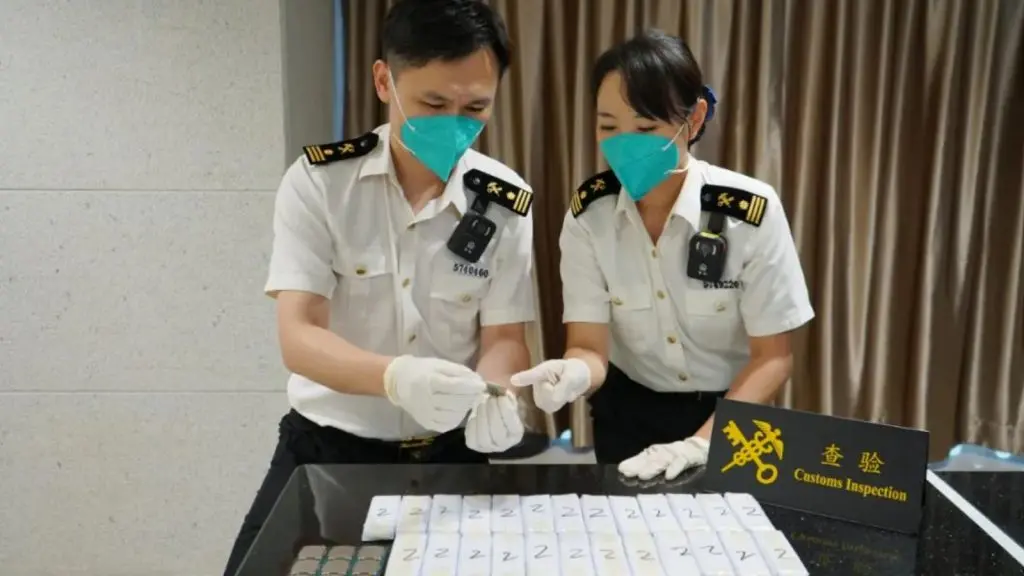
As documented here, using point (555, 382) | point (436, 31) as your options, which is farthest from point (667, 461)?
point (436, 31)

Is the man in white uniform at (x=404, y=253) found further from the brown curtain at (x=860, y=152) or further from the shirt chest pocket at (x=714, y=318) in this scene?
the brown curtain at (x=860, y=152)

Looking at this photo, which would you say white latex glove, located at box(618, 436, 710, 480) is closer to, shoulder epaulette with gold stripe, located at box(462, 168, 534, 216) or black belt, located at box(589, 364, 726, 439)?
black belt, located at box(589, 364, 726, 439)

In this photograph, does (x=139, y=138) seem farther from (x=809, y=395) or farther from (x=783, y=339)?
(x=809, y=395)

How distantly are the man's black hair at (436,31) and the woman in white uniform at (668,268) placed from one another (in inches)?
9.9

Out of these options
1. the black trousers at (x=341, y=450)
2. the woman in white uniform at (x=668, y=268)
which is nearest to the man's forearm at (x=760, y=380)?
the woman in white uniform at (x=668, y=268)

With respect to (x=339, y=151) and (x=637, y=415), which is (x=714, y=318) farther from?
(x=339, y=151)

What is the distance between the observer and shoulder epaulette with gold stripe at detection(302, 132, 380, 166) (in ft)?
4.54

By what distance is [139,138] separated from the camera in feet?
6.09

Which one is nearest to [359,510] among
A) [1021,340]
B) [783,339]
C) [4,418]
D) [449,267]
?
[449,267]

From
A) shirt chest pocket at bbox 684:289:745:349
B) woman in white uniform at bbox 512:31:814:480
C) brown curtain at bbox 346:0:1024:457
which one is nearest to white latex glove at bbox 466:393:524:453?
woman in white uniform at bbox 512:31:814:480

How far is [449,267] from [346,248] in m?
0.19

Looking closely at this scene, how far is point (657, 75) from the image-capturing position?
1.31 m

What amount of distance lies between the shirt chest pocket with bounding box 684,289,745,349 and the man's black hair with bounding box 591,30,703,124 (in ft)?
1.12

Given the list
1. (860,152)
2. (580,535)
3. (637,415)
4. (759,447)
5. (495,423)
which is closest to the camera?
(580,535)
